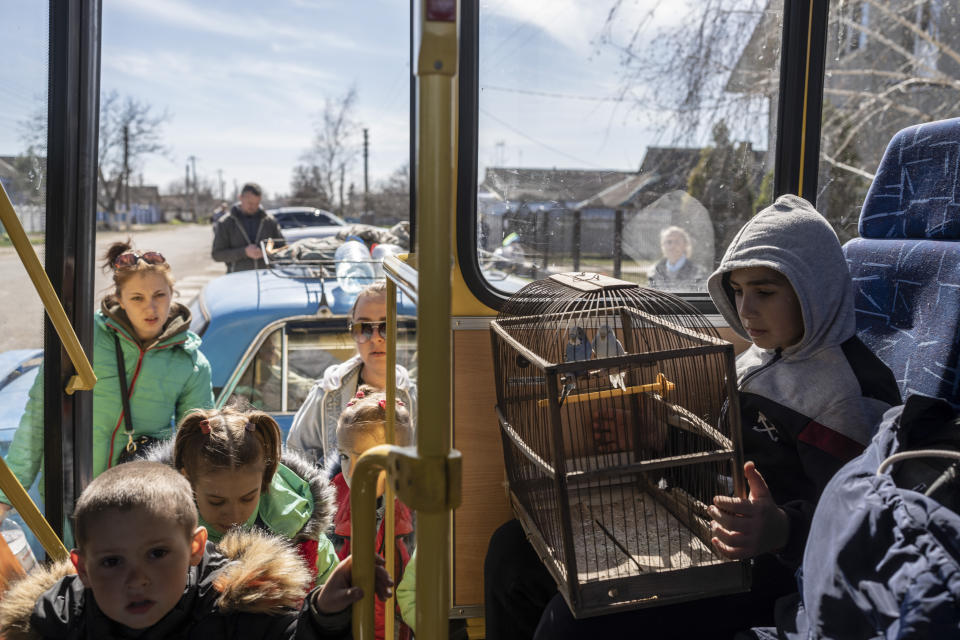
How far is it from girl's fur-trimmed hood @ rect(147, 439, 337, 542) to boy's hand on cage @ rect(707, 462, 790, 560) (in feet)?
3.79

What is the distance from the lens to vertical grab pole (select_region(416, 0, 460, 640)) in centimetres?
93

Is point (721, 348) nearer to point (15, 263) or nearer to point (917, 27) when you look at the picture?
point (15, 263)

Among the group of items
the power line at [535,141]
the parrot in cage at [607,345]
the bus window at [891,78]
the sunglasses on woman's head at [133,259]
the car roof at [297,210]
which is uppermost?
the bus window at [891,78]

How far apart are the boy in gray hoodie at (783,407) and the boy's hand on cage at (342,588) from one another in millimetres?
547

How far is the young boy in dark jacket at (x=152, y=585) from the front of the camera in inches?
53.2

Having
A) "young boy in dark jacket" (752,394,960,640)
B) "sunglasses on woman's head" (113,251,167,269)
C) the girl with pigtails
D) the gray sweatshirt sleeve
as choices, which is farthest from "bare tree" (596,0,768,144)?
"sunglasses on woman's head" (113,251,167,269)

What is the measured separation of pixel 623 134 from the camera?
2.42 metres

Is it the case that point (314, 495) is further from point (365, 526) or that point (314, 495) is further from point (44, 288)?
point (365, 526)

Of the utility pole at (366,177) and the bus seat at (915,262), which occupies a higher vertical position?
the utility pole at (366,177)

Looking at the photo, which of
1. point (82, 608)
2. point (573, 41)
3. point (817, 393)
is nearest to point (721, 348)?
point (817, 393)

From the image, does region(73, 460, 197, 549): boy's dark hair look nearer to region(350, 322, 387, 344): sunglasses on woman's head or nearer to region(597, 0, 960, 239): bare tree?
region(350, 322, 387, 344): sunglasses on woman's head

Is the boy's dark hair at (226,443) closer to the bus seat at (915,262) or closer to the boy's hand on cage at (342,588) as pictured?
the boy's hand on cage at (342,588)

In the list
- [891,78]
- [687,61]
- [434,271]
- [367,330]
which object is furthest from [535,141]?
[891,78]

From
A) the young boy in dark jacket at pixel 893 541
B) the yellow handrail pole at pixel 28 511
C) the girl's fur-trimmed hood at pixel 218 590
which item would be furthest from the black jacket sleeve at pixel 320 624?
the yellow handrail pole at pixel 28 511
